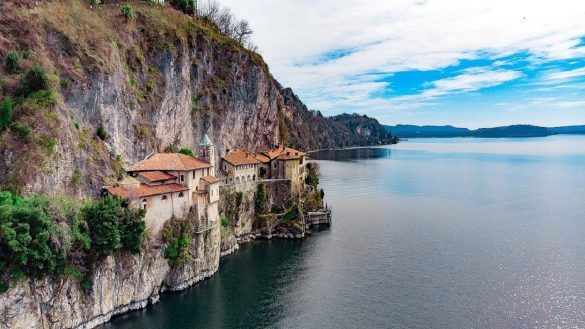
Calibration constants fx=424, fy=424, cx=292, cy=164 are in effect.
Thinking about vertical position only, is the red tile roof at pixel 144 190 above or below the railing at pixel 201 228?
above

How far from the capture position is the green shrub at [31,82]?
42.2 m

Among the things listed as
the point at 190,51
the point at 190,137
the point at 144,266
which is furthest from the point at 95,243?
the point at 190,51

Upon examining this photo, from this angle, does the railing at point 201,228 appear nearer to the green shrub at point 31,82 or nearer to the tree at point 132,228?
the tree at point 132,228

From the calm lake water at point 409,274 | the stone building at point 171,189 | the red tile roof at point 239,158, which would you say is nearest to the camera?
the calm lake water at point 409,274

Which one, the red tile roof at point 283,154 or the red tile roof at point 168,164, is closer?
the red tile roof at point 168,164

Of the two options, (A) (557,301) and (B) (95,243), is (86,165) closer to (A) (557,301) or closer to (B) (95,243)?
(B) (95,243)

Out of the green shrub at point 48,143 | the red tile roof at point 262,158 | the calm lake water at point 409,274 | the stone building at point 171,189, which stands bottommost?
the calm lake water at point 409,274

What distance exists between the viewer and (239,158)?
72.8 meters

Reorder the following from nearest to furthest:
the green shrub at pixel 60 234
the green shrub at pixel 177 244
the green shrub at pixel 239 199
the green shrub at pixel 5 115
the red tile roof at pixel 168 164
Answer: the green shrub at pixel 60 234 < the green shrub at pixel 5 115 < the green shrub at pixel 177 244 < the red tile roof at pixel 168 164 < the green shrub at pixel 239 199

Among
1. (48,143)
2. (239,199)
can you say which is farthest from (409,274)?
(48,143)

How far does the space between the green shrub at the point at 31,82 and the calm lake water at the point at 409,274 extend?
962 inches

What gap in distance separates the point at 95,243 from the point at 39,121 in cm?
1295

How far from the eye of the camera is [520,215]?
279ft

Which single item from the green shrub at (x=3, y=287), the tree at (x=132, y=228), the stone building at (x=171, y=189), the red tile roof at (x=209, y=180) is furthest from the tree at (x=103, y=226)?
the red tile roof at (x=209, y=180)
